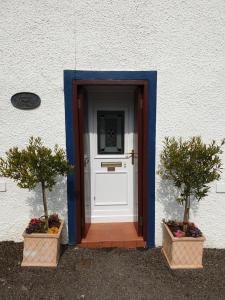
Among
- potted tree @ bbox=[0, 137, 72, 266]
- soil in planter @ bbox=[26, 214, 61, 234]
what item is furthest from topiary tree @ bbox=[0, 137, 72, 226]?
soil in planter @ bbox=[26, 214, 61, 234]

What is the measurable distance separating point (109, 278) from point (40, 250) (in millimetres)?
942

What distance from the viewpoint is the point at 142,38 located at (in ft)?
11.7

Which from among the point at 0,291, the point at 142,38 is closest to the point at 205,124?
the point at 142,38

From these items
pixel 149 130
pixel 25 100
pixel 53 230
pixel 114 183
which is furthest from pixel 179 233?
pixel 25 100

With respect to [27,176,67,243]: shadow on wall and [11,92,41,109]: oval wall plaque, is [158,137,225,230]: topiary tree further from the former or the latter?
[11,92,41,109]: oval wall plaque

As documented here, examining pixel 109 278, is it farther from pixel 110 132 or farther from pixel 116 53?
pixel 116 53

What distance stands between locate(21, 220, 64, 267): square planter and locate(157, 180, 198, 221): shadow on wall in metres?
1.55

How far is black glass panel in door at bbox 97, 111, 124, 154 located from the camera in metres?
4.41

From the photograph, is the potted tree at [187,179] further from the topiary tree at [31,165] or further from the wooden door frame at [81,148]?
the topiary tree at [31,165]

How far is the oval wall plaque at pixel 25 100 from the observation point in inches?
141

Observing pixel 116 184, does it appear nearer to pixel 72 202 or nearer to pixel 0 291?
pixel 72 202

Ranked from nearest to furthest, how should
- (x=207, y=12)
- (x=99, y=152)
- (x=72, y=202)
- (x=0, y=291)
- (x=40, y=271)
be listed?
(x=0, y=291) → (x=40, y=271) → (x=207, y=12) → (x=72, y=202) → (x=99, y=152)

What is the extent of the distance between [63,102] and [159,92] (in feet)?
4.37

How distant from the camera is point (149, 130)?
3697mm
